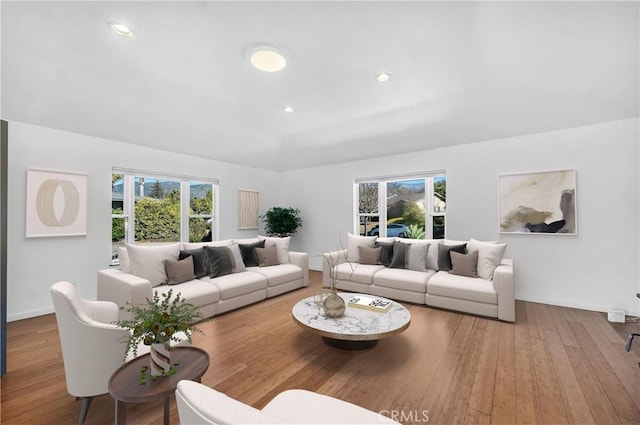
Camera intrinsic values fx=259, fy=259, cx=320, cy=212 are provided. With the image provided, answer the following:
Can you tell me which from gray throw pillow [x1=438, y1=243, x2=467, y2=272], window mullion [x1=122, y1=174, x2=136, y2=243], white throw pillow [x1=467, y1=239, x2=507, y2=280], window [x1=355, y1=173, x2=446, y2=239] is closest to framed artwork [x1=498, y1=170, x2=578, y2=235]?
white throw pillow [x1=467, y1=239, x2=507, y2=280]

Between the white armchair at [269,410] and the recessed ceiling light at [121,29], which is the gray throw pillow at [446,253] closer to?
the white armchair at [269,410]

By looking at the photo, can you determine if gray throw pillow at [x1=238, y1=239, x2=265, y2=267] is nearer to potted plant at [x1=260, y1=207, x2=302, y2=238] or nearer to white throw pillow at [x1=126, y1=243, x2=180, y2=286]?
white throw pillow at [x1=126, y1=243, x2=180, y2=286]

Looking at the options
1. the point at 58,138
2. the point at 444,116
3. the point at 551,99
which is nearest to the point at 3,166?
the point at 58,138

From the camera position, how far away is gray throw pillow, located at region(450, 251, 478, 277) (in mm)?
3644

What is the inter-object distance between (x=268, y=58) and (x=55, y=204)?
363 centimetres

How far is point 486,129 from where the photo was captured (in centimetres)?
374

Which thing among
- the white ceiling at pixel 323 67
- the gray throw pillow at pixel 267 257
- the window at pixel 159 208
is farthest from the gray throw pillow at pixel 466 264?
the window at pixel 159 208

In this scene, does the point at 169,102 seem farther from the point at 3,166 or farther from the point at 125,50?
the point at 3,166

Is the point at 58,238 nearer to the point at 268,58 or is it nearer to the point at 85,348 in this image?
the point at 85,348

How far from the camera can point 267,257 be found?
14.4ft

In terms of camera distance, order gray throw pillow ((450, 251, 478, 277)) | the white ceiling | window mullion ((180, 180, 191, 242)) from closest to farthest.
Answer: the white ceiling
gray throw pillow ((450, 251, 478, 277))
window mullion ((180, 180, 191, 242))

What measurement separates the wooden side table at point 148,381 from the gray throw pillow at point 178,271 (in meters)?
1.94

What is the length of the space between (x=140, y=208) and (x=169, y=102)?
2.40 metres

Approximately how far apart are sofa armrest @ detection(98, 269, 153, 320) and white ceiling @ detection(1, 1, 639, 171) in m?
1.95
